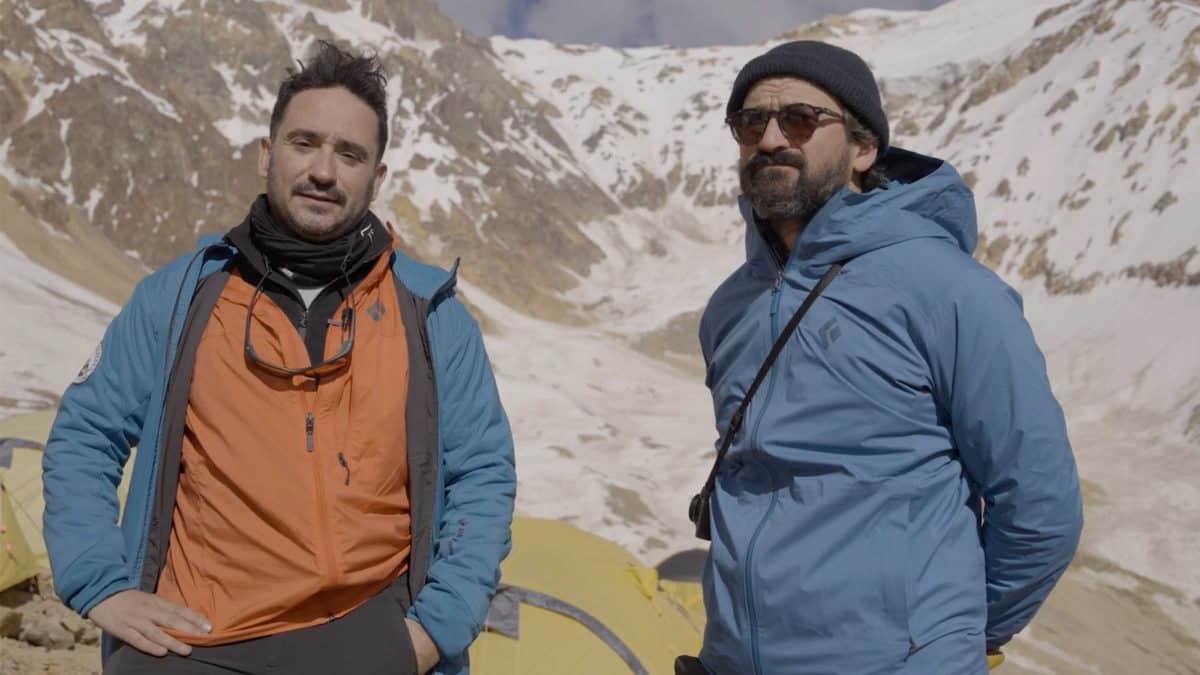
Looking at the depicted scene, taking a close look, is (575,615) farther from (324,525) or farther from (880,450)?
(880,450)

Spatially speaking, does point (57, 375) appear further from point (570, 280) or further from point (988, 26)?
point (988, 26)

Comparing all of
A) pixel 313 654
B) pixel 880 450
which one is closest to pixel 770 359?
pixel 880 450

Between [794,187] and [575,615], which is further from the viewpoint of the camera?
[575,615]

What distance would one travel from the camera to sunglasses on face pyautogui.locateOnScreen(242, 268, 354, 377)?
2422 mm

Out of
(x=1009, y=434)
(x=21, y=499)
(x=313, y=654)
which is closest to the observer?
(x=1009, y=434)

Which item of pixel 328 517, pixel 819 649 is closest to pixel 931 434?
pixel 819 649

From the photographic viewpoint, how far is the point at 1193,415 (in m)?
16.9

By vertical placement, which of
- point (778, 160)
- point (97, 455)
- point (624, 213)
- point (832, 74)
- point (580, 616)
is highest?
point (832, 74)

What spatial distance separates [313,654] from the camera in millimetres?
2344

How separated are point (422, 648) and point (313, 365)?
0.78m

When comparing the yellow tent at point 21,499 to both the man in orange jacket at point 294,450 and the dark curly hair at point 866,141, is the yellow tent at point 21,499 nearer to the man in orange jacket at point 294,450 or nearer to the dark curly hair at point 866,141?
the man in orange jacket at point 294,450

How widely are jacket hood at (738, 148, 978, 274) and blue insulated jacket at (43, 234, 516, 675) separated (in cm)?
99

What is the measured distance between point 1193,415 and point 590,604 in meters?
15.4

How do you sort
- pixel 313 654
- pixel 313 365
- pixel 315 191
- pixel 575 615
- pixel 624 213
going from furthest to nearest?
A: 1. pixel 624 213
2. pixel 575 615
3. pixel 315 191
4. pixel 313 365
5. pixel 313 654
